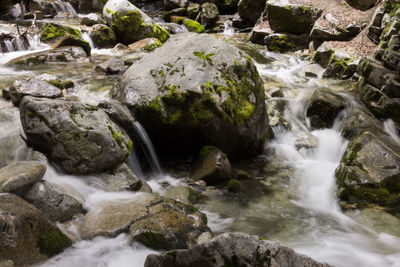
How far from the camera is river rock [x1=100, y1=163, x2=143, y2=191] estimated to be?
17.3ft

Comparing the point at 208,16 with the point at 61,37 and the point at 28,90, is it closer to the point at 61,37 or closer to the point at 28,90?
the point at 61,37

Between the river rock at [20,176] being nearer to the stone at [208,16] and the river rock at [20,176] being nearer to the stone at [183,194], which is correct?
the stone at [183,194]

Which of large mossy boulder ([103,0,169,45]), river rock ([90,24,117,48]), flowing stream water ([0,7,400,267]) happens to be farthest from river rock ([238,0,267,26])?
flowing stream water ([0,7,400,267])

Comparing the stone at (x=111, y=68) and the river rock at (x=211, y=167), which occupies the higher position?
the stone at (x=111, y=68)

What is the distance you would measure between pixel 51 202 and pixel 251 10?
65.0ft

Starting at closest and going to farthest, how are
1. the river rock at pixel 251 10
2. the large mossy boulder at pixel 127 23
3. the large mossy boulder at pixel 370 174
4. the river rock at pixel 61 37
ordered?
the large mossy boulder at pixel 370 174 → the river rock at pixel 61 37 → the large mossy boulder at pixel 127 23 → the river rock at pixel 251 10

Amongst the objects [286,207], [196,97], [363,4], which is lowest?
[286,207]

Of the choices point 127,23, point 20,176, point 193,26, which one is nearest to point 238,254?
point 20,176

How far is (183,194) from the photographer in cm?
569

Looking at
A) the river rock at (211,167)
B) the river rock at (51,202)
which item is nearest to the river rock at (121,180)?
the river rock at (51,202)

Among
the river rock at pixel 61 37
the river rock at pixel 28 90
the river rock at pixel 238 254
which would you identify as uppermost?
A: the river rock at pixel 238 254

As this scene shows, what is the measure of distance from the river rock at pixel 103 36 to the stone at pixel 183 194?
1084 centimetres

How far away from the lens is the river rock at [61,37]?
12.6 metres

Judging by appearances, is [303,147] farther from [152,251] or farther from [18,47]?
[18,47]
